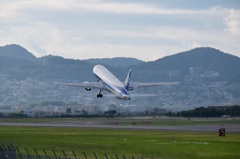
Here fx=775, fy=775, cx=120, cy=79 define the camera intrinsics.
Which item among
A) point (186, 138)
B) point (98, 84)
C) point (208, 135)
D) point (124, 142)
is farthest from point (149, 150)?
point (98, 84)

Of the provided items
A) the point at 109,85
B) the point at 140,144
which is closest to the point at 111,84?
the point at 109,85

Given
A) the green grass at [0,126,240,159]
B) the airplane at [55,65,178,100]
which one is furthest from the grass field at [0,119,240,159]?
the airplane at [55,65,178,100]

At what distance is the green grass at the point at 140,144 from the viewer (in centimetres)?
7544

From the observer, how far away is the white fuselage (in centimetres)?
15715

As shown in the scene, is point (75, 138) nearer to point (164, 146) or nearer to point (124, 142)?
point (124, 142)

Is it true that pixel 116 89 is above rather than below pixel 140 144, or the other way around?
above

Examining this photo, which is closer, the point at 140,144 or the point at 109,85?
the point at 140,144

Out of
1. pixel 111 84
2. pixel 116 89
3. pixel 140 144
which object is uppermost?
pixel 111 84

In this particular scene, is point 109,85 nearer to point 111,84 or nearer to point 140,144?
point 111,84

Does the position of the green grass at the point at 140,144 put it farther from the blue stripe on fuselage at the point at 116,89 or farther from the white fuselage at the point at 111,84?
the blue stripe on fuselage at the point at 116,89

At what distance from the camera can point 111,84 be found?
6481 inches

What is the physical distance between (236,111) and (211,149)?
4339 inches

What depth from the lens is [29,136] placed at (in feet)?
339

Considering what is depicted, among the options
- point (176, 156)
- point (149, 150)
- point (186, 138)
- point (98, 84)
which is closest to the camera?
point (176, 156)
